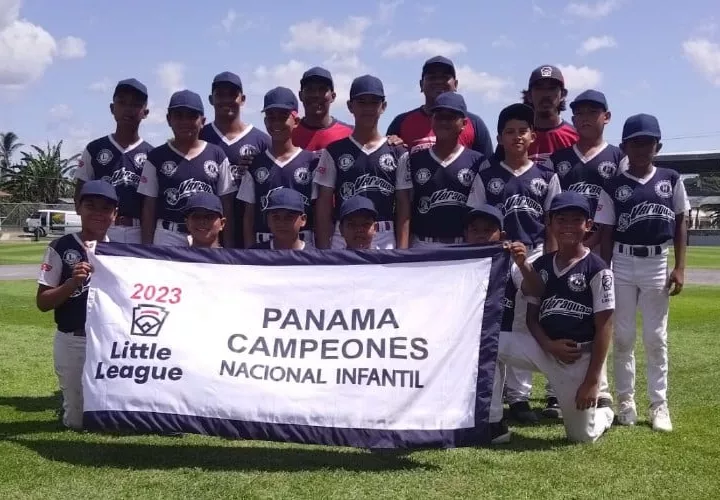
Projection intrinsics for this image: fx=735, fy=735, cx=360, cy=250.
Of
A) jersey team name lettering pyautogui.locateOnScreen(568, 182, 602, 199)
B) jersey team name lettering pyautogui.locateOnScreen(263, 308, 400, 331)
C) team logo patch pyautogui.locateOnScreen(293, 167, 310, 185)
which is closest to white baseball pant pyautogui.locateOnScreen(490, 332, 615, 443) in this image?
jersey team name lettering pyautogui.locateOnScreen(263, 308, 400, 331)

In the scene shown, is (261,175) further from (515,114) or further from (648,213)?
(648,213)

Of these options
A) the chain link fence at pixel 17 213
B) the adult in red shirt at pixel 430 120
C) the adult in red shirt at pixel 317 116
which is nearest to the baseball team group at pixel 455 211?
the adult in red shirt at pixel 430 120

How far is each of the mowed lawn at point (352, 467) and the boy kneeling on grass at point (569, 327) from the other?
28 centimetres

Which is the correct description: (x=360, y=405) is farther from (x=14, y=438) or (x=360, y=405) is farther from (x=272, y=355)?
(x=14, y=438)

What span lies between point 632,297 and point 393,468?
2719 millimetres

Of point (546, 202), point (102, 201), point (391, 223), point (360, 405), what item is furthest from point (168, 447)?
point (546, 202)

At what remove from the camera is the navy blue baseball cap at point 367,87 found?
6211 mm

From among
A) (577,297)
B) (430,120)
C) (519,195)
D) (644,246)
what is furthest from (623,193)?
(430,120)

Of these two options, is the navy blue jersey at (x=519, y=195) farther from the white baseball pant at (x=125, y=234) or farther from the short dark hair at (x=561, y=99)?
the white baseball pant at (x=125, y=234)

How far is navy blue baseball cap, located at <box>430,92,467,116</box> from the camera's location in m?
6.04

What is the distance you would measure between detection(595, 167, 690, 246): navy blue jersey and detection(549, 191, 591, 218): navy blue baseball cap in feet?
2.47

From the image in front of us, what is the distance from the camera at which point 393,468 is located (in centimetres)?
490

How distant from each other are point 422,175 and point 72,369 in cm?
330

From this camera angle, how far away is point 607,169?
6.44m
